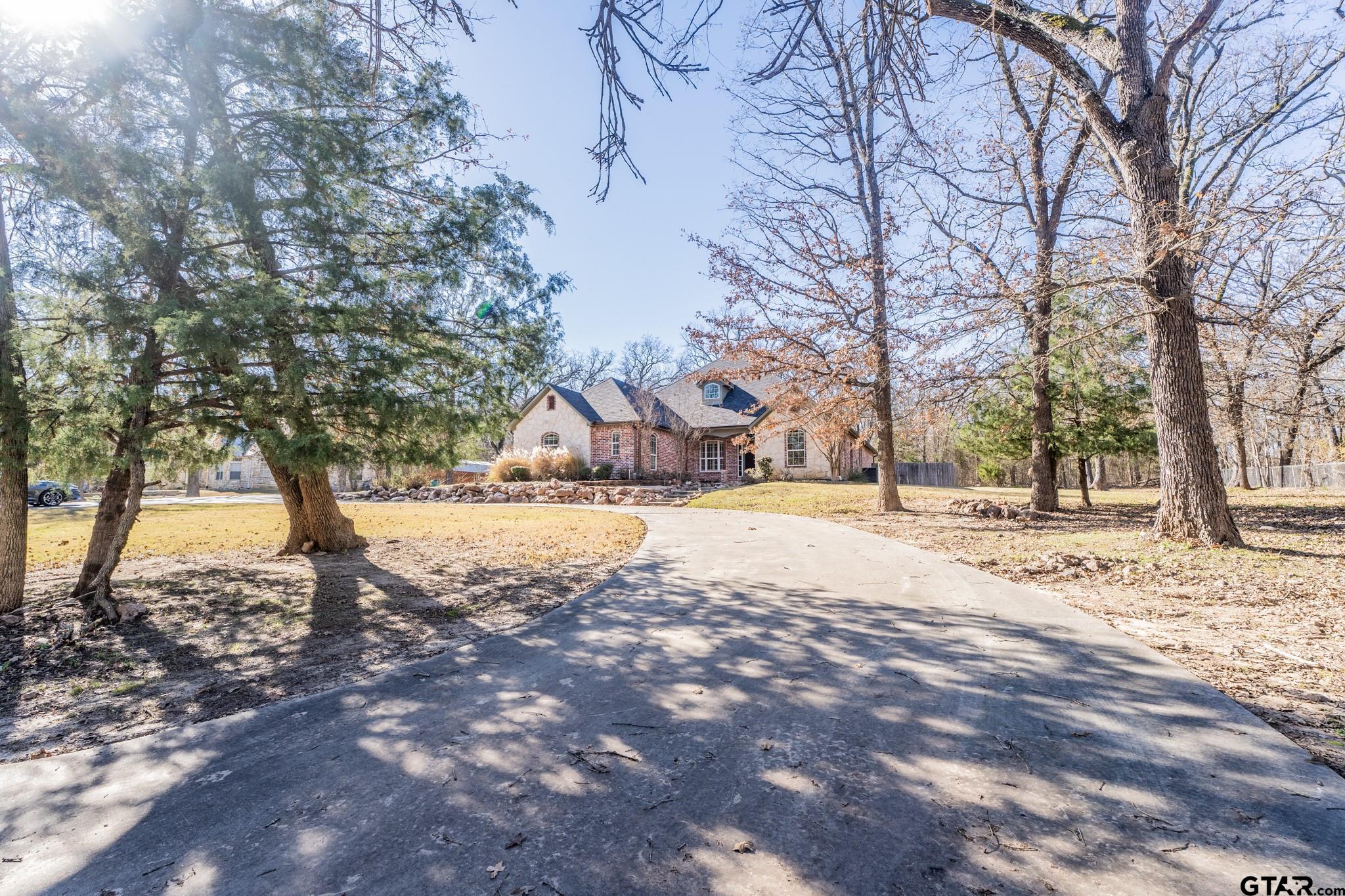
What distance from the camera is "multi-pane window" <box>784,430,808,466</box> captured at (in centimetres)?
2430

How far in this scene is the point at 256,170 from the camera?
467 cm

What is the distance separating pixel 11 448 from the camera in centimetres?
468

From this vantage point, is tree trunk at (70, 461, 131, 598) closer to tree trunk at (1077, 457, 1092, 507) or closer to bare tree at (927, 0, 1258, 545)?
bare tree at (927, 0, 1258, 545)

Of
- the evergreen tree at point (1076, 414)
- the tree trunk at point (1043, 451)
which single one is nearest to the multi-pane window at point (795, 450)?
the evergreen tree at point (1076, 414)

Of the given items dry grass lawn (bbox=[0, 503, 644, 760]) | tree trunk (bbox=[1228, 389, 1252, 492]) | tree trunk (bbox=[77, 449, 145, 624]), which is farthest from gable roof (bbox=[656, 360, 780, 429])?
tree trunk (bbox=[77, 449, 145, 624])

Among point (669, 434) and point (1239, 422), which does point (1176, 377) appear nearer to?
point (1239, 422)

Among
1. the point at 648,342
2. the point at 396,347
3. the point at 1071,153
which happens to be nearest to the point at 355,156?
the point at 396,347

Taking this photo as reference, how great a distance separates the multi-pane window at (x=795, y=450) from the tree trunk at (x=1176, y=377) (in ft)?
57.5

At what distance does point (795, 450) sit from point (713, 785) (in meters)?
23.1

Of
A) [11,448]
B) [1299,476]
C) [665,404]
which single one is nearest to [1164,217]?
[11,448]

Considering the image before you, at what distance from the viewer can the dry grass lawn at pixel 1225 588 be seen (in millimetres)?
2826

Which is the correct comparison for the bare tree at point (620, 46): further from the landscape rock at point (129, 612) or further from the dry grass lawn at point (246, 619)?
the landscape rock at point (129, 612)

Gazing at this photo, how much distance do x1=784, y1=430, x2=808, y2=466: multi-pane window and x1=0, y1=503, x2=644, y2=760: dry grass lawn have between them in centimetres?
1610

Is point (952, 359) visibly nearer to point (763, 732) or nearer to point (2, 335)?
point (763, 732)
